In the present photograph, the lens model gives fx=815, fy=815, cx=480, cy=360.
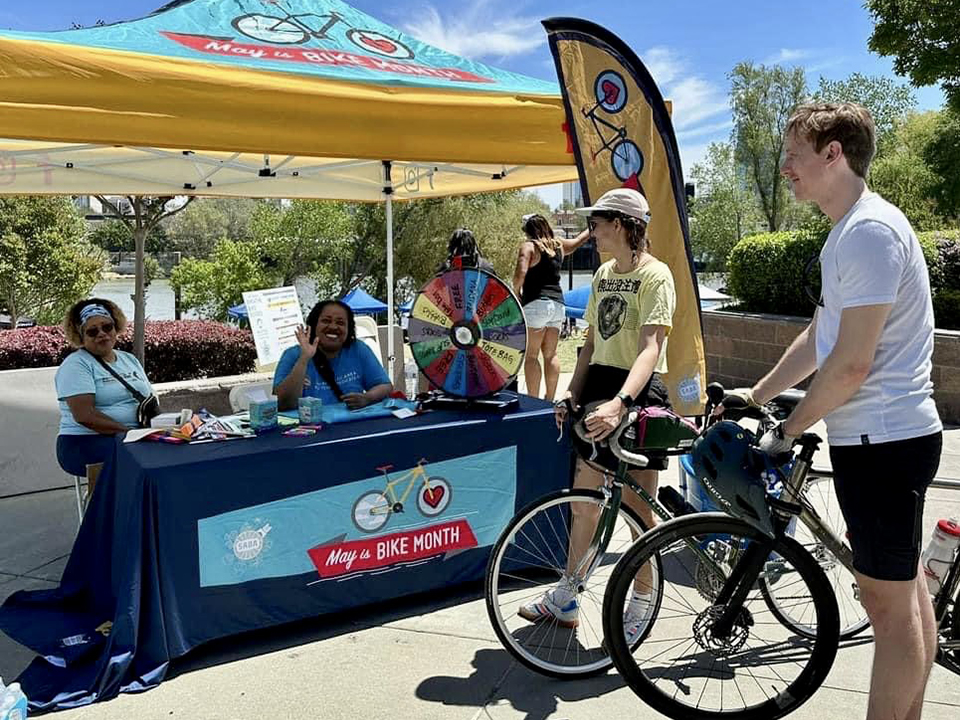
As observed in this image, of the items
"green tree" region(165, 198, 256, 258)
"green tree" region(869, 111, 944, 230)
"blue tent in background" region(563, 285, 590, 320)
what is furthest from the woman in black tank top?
"green tree" region(165, 198, 256, 258)

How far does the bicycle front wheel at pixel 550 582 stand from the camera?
109 inches

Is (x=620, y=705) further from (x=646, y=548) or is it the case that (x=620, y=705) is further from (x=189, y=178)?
(x=189, y=178)

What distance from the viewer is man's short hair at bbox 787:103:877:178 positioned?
1.94 metres

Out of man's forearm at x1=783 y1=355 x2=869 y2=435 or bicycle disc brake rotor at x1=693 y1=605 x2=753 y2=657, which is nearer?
man's forearm at x1=783 y1=355 x2=869 y2=435

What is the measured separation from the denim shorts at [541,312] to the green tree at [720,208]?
29331 mm

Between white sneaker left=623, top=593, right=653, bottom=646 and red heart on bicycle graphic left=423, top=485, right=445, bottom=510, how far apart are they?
3.14ft

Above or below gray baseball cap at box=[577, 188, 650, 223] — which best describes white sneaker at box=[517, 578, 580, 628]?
below

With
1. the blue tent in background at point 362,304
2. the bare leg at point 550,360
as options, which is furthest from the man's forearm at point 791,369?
the blue tent in background at point 362,304

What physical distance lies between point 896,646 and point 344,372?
8.86 feet

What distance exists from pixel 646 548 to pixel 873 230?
3.54 feet

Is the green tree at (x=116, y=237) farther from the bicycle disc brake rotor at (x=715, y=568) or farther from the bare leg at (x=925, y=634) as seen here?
the bare leg at (x=925, y=634)

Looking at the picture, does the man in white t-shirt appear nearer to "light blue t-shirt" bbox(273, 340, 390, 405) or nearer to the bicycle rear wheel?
the bicycle rear wheel

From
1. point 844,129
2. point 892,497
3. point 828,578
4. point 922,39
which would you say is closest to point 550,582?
point 828,578

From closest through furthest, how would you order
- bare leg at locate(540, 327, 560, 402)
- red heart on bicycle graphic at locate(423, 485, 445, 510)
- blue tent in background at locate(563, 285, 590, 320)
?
1. red heart on bicycle graphic at locate(423, 485, 445, 510)
2. bare leg at locate(540, 327, 560, 402)
3. blue tent in background at locate(563, 285, 590, 320)
